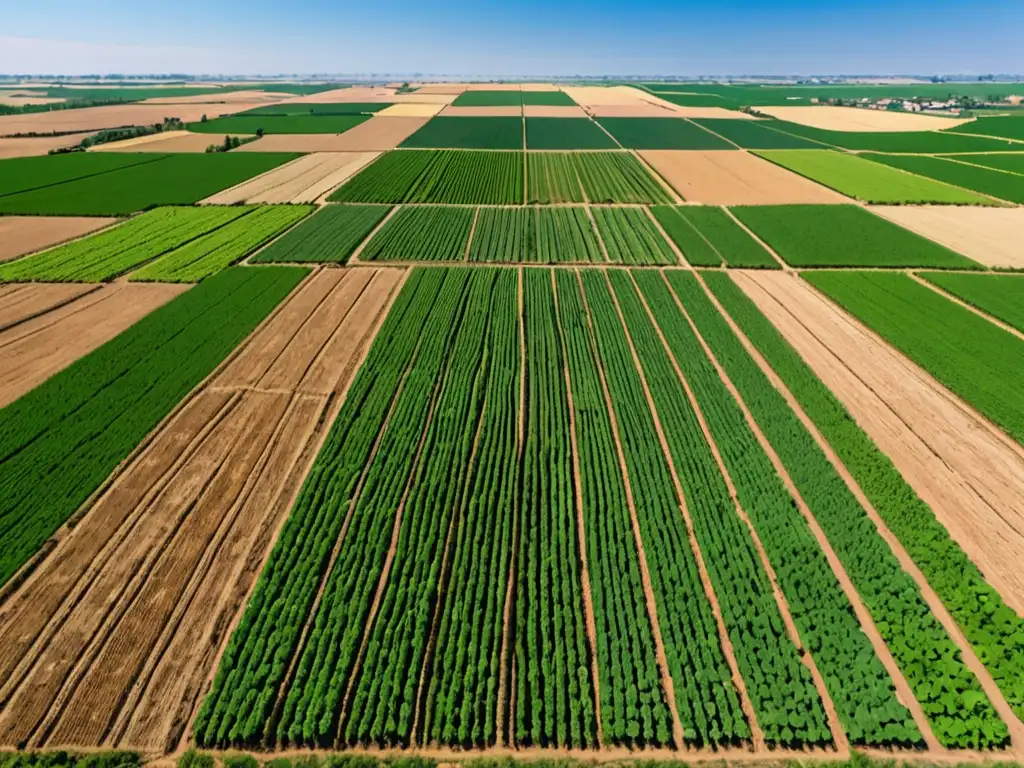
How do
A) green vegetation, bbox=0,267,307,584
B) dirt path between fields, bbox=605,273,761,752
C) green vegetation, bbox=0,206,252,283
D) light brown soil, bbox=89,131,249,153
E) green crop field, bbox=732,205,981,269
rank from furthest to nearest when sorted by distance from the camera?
light brown soil, bbox=89,131,249,153 < green crop field, bbox=732,205,981,269 < green vegetation, bbox=0,206,252,283 < green vegetation, bbox=0,267,307,584 < dirt path between fields, bbox=605,273,761,752

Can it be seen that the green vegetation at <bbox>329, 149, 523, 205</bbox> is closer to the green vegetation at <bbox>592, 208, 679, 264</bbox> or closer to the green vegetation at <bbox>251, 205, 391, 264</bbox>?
the green vegetation at <bbox>251, 205, 391, 264</bbox>

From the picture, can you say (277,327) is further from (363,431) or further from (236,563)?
(236,563)

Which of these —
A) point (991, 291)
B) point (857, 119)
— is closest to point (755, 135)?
point (857, 119)

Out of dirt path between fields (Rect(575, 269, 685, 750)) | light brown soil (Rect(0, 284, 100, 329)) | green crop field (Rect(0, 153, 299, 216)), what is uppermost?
green crop field (Rect(0, 153, 299, 216))

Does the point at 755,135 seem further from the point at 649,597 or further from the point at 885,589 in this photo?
the point at 649,597

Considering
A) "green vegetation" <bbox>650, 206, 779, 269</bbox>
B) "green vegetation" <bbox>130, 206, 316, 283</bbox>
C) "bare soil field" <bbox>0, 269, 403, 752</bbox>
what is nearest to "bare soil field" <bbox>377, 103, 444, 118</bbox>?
"green vegetation" <bbox>130, 206, 316, 283</bbox>

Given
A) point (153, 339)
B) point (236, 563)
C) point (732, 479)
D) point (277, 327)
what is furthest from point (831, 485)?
point (153, 339)
